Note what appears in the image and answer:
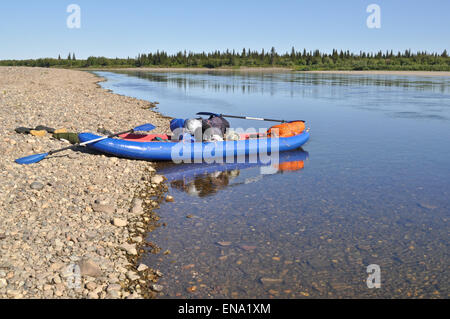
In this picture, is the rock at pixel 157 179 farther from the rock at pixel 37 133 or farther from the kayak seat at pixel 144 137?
the rock at pixel 37 133

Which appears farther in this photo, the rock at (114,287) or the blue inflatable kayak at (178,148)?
the blue inflatable kayak at (178,148)

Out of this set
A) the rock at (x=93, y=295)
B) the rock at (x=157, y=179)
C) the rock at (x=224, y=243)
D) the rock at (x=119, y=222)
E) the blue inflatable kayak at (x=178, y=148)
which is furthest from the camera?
the blue inflatable kayak at (x=178, y=148)

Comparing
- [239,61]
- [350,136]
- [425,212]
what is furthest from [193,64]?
[425,212]

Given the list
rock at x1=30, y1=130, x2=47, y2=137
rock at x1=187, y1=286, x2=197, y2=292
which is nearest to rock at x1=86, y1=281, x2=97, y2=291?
rock at x1=187, y1=286, x2=197, y2=292

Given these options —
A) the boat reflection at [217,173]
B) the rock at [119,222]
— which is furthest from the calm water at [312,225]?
the rock at [119,222]

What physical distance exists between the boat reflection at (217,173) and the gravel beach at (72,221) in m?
0.58

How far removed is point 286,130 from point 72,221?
8.76 metres

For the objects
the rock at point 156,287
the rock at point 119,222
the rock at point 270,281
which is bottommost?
the rock at point 270,281

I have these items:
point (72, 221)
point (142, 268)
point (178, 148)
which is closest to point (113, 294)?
point (142, 268)

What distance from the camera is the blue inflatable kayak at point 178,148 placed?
1020 cm

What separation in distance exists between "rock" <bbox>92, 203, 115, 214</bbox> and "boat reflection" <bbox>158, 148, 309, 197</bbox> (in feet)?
6.97

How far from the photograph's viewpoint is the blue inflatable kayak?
401 inches

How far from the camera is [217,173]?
10250mm
